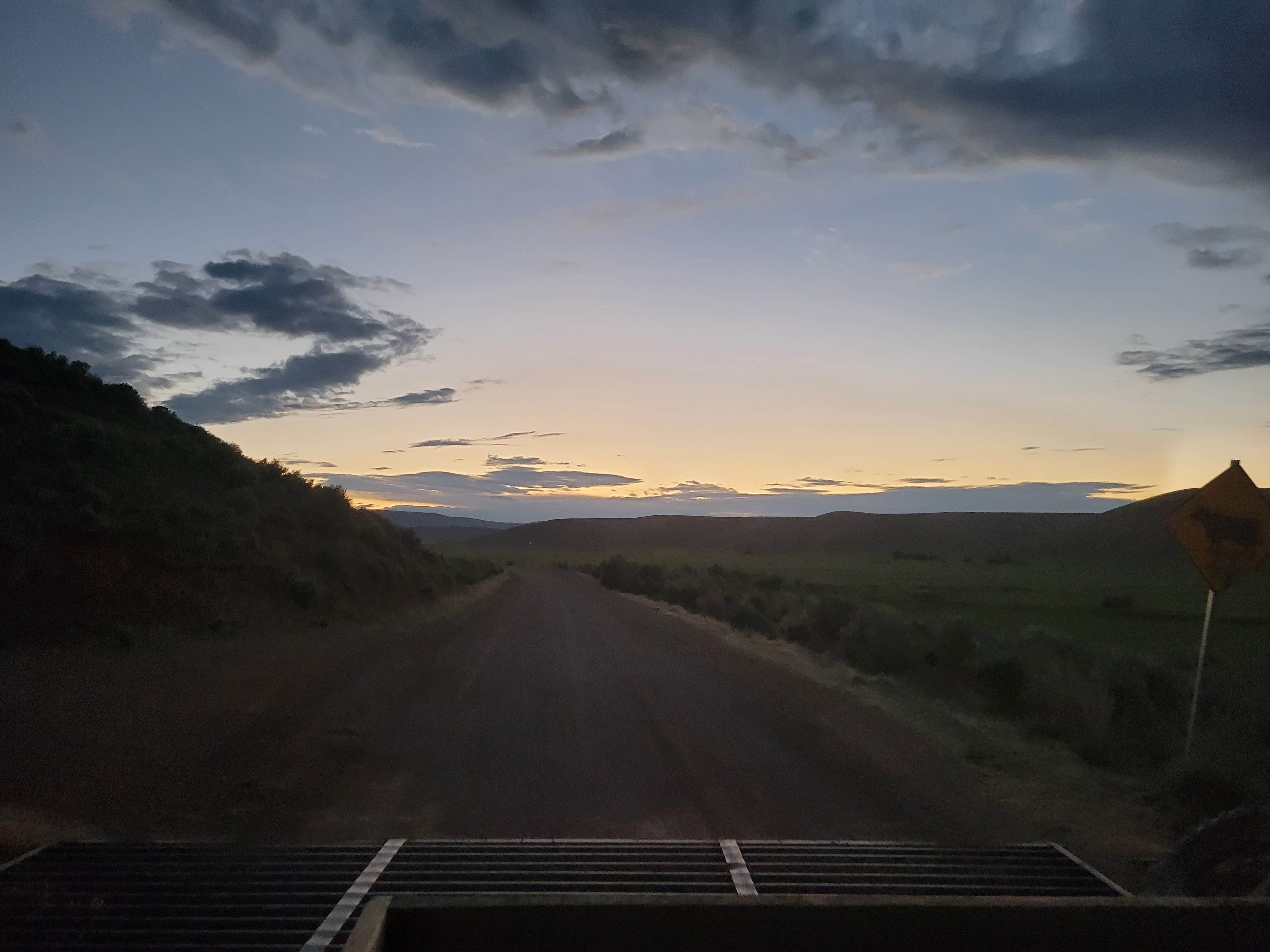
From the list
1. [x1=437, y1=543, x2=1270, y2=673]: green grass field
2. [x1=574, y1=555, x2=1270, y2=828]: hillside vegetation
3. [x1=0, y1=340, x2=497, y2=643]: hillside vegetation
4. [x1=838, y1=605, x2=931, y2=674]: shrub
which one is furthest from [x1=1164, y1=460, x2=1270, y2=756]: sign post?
[x1=0, y1=340, x2=497, y2=643]: hillside vegetation

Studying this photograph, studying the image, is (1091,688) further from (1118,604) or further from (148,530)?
(1118,604)

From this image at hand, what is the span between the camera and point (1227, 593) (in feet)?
148

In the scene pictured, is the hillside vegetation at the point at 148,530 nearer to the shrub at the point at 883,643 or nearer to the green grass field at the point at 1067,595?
the shrub at the point at 883,643

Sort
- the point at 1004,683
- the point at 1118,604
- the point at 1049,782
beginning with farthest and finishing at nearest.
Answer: the point at 1118,604, the point at 1004,683, the point at 1049,782

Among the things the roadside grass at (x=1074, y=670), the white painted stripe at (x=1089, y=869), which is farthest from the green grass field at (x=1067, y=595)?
the white painted stripe at (x=1089, y=869)

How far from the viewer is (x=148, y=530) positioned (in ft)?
65.9

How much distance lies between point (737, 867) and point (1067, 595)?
162ft

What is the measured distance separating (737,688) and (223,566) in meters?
12.6

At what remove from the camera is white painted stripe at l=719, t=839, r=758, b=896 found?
5547mm

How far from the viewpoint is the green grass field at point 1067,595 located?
27.8m

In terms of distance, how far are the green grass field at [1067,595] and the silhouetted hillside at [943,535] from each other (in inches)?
417

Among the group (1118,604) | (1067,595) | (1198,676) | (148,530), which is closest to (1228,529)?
(1198,676)

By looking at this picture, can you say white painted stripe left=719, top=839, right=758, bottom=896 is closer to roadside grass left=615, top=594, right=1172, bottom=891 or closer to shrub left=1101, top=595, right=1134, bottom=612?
roadside grass left=615, top=594, right=1172, bottom=891

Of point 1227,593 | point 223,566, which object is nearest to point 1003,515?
point 1227,593
